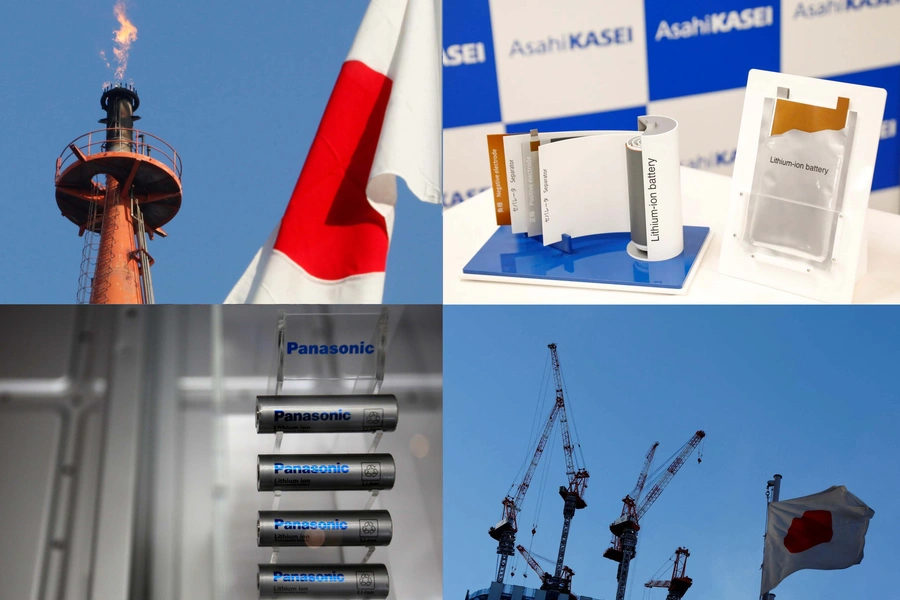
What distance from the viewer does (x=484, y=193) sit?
204cm

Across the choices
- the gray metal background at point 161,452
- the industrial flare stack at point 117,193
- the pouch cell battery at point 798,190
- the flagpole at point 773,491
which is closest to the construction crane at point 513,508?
the gray metal background at point 161,452

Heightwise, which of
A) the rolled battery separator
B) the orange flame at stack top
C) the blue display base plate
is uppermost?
the orange flame at stack top

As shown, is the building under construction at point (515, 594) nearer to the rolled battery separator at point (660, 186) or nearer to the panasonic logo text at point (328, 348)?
the panasonic logo text at point (328, 348)

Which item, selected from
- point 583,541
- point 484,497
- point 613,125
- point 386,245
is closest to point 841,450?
point 583,541

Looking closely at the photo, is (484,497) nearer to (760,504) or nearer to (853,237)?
(760,504)

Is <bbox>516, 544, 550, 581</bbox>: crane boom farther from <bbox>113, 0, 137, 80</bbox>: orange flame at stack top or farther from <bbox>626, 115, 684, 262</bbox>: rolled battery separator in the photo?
<bbox>113, 0, 137, 80</bbox>: orange flame at stack top

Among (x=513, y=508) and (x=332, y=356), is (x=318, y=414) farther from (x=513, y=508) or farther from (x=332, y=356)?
(x=513, y=508)

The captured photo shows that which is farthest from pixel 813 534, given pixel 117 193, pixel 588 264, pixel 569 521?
pixel 117 193

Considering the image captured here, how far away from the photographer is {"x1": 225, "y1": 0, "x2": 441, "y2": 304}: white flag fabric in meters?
1.75

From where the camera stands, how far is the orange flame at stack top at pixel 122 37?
166 centimetres

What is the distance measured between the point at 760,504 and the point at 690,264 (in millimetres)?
658

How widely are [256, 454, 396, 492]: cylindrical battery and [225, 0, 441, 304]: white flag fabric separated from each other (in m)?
0.33

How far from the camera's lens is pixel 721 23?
202cm

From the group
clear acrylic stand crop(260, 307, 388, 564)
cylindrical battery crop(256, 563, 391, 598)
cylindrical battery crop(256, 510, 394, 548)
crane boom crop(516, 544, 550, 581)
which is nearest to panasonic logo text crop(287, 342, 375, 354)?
clear acrylic stand crop(260, 307, 388, 564)
